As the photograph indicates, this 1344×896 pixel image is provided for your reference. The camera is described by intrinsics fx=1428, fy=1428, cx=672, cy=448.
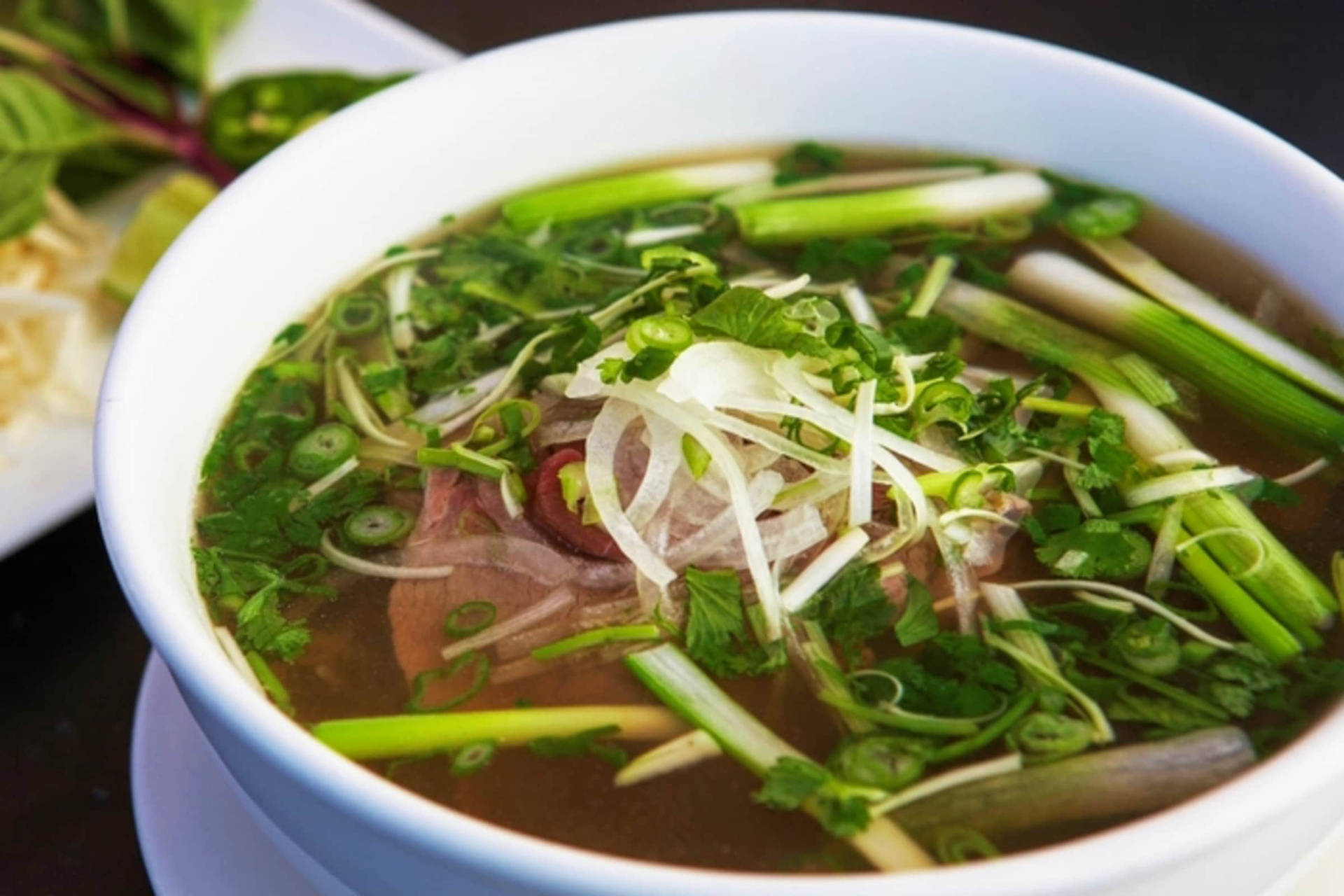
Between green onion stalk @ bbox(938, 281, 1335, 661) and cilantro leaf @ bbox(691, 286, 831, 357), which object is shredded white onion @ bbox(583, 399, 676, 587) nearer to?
cilantro leaf @ bbox(691, 286, 831, 357)

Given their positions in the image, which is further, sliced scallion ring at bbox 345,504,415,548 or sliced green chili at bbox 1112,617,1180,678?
sliced scallion ring at bbox 345,504,415,548

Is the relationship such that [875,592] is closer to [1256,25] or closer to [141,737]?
[141,737]

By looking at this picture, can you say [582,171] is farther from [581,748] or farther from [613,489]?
[581,748]

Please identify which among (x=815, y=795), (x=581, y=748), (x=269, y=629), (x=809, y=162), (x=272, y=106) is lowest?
(x=272, y=106)

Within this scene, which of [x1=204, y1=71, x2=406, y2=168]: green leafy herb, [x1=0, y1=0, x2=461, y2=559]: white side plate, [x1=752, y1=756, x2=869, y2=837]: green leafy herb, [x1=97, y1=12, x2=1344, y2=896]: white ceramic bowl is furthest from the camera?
[x1=0, y1=0, x2=461, y2=559]: white side plate

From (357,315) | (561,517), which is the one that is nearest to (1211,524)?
(561,517)

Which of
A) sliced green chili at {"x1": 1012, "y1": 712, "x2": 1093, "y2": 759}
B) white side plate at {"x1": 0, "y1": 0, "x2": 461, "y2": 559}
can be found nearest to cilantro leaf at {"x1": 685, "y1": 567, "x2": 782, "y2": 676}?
sliced green chili at {"x1": 1012, "y1": 712, "x2": 1093, "y2": 759}

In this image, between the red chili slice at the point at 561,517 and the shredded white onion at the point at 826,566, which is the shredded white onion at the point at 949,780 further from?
the red chili slice at the point at 561,517
